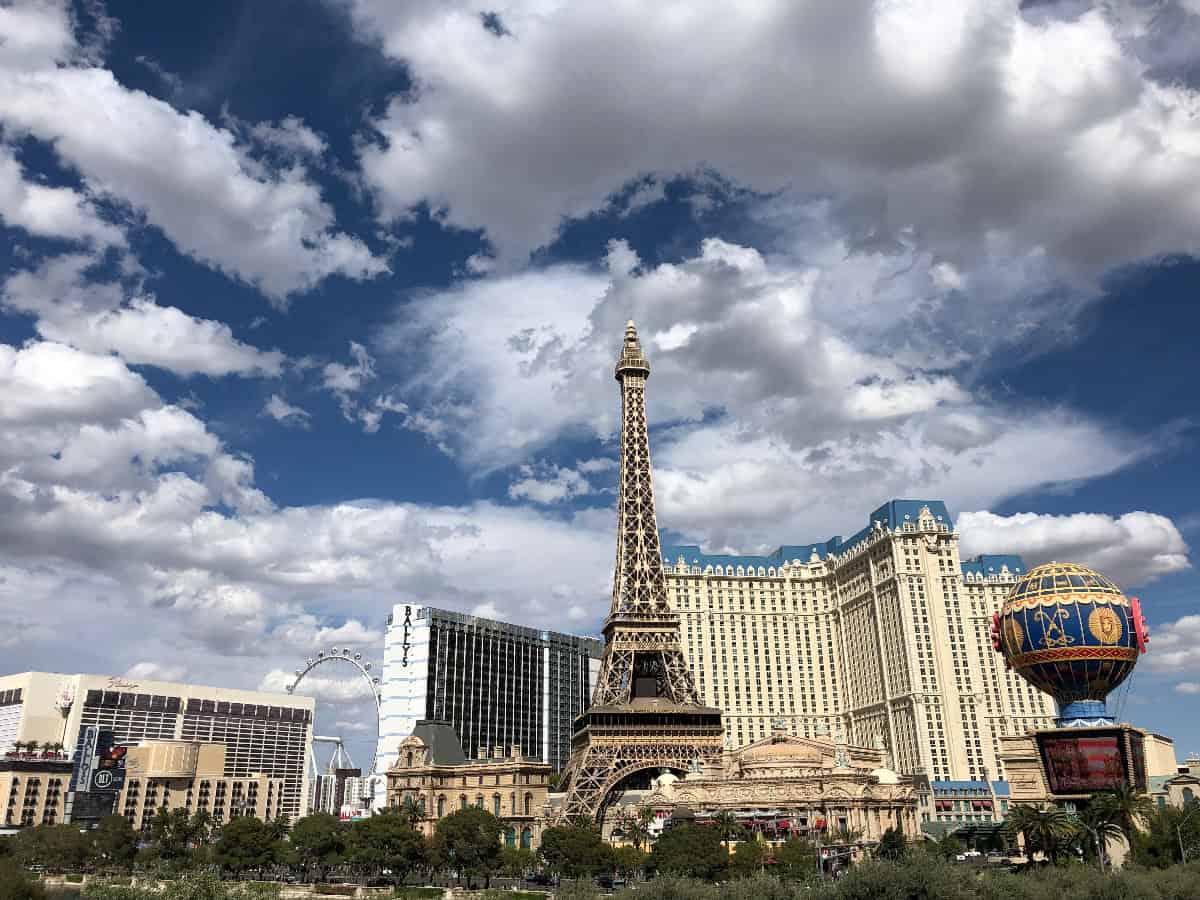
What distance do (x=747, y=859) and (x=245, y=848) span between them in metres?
59.2

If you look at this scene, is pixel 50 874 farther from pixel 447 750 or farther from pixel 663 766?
pixel 663 766

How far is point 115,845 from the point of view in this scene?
441ft

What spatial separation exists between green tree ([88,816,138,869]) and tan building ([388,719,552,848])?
1352 inches

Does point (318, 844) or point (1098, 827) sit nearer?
point (1098, 827)

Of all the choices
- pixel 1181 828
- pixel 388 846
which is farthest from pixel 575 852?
pixel 1181 828

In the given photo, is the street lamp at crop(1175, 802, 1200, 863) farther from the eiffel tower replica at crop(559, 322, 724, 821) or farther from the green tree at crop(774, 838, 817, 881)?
the eiffel tower replica at crop(559, 322, 724, 821)

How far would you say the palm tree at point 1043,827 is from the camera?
301 feet

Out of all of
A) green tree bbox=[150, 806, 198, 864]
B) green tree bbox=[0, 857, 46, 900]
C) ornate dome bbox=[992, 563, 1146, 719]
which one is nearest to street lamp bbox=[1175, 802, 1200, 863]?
ornate dome bbox=[992, 563, 1146, 719]

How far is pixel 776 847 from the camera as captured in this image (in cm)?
10600

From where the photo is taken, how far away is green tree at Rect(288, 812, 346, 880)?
11456 centimetres

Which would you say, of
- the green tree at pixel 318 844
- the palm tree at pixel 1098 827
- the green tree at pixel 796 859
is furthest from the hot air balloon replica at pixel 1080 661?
the green tree at pixel 318 844

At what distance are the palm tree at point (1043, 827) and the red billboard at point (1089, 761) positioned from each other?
568 inches

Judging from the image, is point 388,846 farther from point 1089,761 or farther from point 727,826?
point 1089,761

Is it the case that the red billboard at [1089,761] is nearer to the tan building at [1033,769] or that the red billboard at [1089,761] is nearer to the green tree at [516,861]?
the tan building at [1033,769]
